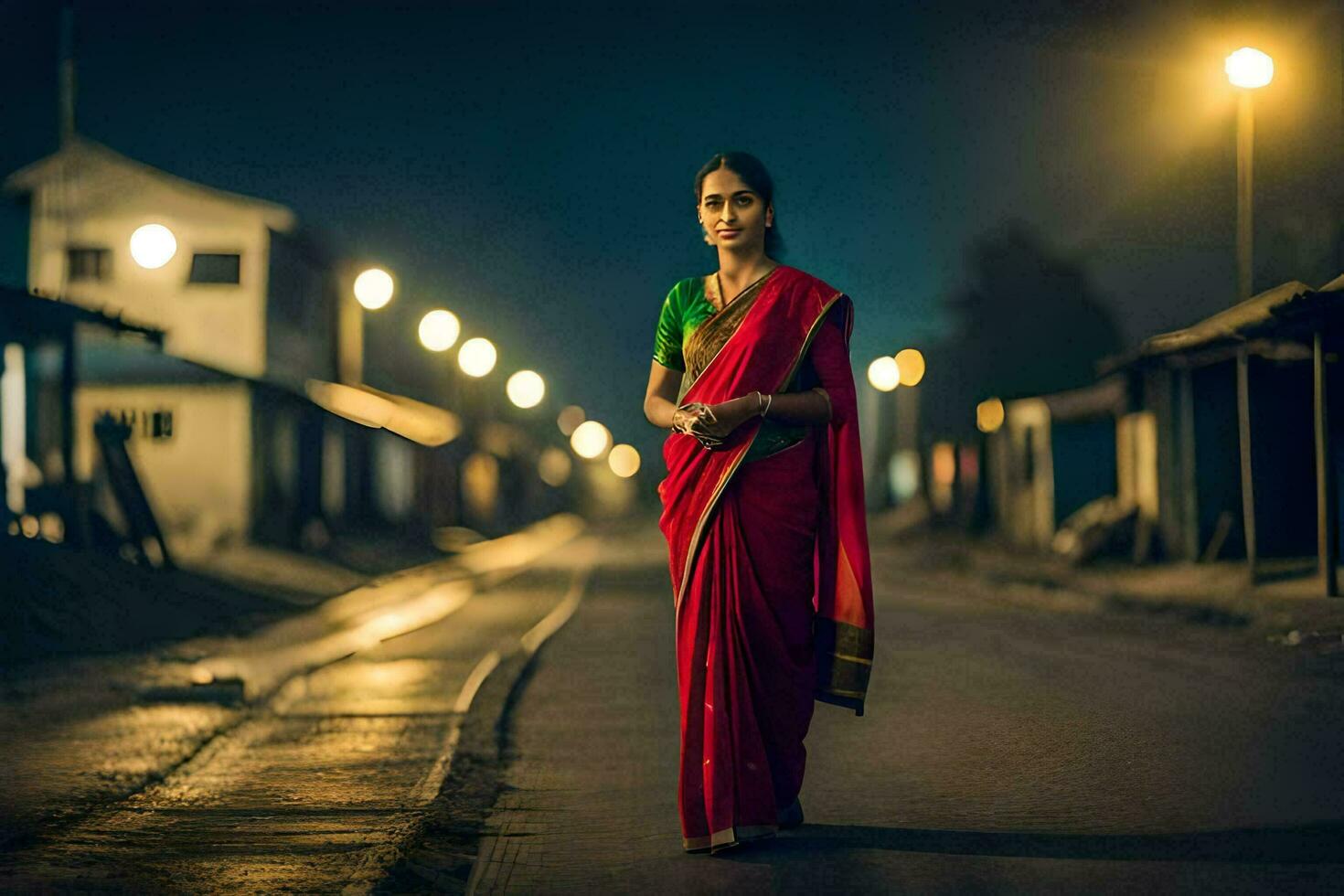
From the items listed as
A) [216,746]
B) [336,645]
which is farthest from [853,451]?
[336,645]

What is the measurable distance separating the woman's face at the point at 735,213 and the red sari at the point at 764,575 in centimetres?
16

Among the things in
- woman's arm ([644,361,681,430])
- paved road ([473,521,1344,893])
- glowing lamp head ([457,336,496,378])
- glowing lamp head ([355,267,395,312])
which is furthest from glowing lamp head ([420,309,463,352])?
woman's arm ([644,361,681,430])

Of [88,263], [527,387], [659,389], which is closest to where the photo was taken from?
[659,389]

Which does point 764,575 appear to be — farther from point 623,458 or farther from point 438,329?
point 623,458

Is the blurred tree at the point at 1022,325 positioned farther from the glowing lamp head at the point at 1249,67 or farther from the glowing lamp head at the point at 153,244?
the glowing lamp head at the point at 153,244

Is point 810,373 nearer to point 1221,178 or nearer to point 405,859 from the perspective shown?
point 405,859

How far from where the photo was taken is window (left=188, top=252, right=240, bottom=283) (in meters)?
29.8

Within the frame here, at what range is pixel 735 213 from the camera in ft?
15.6

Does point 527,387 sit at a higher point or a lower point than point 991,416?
higher

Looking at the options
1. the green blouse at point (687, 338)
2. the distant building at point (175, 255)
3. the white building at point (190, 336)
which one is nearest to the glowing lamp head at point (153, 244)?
the white building at point (190, 336)

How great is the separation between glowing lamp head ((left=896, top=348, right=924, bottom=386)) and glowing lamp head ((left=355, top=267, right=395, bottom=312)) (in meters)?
19.5

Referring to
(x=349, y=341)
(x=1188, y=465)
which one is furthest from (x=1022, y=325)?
(x=1188, y=465)

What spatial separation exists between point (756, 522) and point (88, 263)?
2824cm

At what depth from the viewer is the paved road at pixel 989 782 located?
430 centimetres
